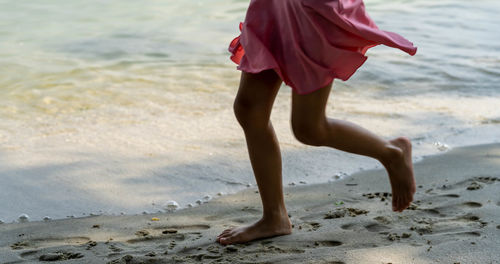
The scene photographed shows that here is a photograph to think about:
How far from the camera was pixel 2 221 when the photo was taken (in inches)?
107

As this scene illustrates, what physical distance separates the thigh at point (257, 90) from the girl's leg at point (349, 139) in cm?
9

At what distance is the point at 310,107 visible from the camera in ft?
7.19

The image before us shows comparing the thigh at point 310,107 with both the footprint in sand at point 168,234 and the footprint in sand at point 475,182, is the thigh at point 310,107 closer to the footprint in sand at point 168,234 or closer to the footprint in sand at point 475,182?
the footprint in sand at point 168,234

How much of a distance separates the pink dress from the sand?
567mm

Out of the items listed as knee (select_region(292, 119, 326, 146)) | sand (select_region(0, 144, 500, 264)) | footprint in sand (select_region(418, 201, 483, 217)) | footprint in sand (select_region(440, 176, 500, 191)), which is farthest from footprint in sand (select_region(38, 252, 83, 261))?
footprint in sand (select_region(440, 176, 500, 191))

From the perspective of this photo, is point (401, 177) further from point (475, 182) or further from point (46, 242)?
point (46, 242)

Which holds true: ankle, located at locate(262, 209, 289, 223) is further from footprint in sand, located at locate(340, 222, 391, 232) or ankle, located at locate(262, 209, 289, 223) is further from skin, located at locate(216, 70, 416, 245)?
footprint in sand, located at locate(340, 222, 391, 232)

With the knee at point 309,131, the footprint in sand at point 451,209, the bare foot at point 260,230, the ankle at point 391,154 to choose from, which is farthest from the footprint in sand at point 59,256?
the footprint in sand at point 451,209

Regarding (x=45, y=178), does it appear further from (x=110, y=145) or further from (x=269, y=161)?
(x=269, y=161)

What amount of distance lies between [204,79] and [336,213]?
3159mm

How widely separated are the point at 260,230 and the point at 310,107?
51cm

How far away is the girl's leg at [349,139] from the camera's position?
7.22ft

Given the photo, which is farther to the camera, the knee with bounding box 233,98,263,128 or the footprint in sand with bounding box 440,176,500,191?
the footprint in sand with bounding box 440,176,500,191

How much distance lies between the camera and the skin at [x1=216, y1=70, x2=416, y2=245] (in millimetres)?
2213
